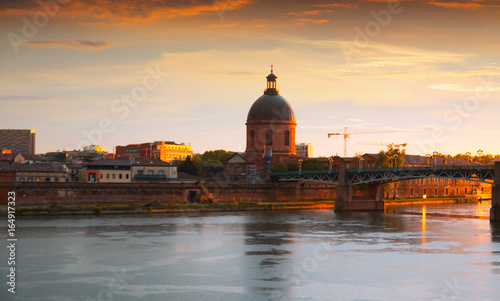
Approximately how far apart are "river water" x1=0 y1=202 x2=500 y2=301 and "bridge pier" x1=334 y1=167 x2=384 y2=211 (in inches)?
866

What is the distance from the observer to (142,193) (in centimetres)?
8519

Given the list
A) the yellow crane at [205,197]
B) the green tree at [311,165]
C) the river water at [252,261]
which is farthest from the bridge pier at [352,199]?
the green tree at [311,165]

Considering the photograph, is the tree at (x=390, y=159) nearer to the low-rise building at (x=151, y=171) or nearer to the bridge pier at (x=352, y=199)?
the bridge pier at (x=352, y=199)

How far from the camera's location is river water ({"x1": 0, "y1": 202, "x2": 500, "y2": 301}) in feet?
104

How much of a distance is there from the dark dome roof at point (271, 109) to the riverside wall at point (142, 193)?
2018 centimetres

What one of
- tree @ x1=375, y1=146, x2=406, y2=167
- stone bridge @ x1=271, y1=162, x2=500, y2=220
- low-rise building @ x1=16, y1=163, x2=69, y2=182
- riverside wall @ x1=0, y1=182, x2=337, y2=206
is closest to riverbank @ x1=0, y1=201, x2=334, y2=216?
riverside wall @ x1=0, y1=182, x2=337, y2=206

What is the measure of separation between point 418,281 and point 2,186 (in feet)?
182

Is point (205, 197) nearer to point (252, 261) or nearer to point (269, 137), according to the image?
point (269, 137)

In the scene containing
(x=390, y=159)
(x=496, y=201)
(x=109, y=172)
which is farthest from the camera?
(x=390, y=159)

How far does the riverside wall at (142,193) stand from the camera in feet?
256

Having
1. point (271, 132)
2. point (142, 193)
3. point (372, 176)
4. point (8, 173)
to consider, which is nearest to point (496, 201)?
point (372, 176)

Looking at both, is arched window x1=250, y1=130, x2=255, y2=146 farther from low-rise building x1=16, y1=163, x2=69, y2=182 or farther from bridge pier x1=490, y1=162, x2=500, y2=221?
bridge pier x1=490, y1=162, x2=500, y2=221

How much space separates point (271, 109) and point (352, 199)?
129 ft

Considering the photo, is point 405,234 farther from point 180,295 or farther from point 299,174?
point 299,174
